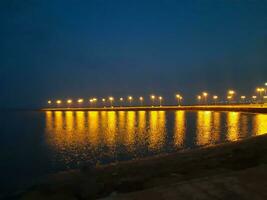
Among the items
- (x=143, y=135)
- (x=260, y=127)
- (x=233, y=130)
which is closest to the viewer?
(x=143, y=135)

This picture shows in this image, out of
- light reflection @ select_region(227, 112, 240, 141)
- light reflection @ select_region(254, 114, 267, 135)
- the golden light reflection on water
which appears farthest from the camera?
light reflection @ select_region(254, 114, 267, 135)

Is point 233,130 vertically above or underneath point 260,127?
underneath

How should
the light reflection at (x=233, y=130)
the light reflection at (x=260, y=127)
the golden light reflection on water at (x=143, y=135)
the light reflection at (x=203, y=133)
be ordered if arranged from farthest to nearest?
1. the light reflection at (x=260, y=127)
2. the light reflection at (x=233, y=130)
3. the light reflection at (x=203, y=133)
4. the golden light reflection on water at (x=143, y=135)

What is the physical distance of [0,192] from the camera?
17797 mm

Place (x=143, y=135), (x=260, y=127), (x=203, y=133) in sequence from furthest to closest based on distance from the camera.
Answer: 1. (x=260, y=127)
2. (x=203, y=133)
3. (x=143, y=135)

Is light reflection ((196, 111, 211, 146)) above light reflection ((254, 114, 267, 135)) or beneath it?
beneath

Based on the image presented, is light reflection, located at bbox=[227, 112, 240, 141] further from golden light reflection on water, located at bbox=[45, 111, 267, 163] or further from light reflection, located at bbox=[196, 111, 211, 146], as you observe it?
light reflection, located at bbox=[196, 111, 211, 146]

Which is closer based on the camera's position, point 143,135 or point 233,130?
point 143,135

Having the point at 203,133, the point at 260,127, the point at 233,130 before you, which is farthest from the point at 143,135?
the point at 260,127

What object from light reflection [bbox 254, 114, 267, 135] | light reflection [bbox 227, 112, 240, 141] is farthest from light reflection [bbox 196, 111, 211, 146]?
light reflection [bbox 254, 114, 267, 135]

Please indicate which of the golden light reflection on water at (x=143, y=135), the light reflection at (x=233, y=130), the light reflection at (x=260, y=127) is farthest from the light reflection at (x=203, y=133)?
the light reflection at (x=260, y=127)

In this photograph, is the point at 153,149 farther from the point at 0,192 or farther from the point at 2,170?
the point at 0,192

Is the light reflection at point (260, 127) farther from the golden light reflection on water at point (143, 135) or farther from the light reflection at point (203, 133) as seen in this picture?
the light reflection at point (203, 133)

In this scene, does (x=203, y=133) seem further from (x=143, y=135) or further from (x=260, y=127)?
(x=260, y=127)
